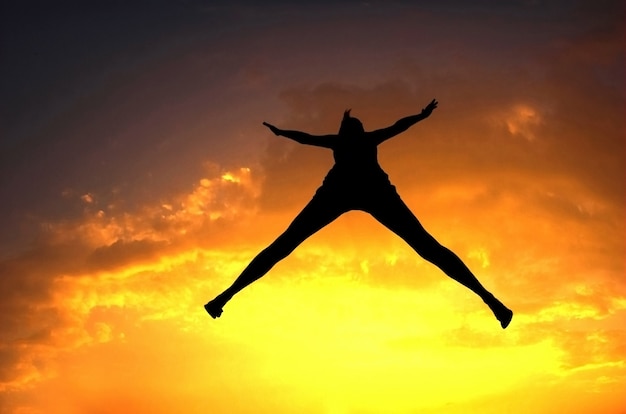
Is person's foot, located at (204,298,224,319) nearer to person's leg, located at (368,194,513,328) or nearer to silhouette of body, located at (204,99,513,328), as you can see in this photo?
silhouette of body, located at (204,99,513,328)

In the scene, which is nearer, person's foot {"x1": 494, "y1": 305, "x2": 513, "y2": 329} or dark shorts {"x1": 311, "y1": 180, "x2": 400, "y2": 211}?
dark shorts {"x1": 311, "y1": 180, "x2": 400, "y2": 211}

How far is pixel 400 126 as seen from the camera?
12312 millimetres

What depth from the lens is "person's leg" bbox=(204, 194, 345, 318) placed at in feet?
41.7

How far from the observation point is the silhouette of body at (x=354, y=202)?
1253 cm

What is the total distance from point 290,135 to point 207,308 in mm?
3733

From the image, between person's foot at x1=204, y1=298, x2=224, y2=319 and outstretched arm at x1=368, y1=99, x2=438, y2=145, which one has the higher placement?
outstretched arm at x1=368, y1=99, x2=438, y2=145

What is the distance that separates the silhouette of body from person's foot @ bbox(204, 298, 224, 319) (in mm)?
659

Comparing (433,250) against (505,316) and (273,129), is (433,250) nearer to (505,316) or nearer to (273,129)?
(505,316)

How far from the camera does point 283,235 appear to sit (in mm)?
12828

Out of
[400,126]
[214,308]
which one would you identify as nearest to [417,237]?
[400,126]

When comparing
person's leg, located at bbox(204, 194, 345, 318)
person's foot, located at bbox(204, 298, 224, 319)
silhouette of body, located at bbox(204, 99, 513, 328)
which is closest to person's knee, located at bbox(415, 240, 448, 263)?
silhouette of body, located at bbox(204, 99, 513, 328)

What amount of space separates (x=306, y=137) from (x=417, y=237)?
279 centimetres

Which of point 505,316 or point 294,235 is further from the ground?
point 294,235

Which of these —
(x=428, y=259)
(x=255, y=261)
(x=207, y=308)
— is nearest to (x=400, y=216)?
(x=428, y=259)
